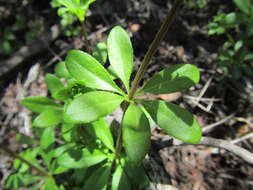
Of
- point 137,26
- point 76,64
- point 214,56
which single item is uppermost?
point 76,64

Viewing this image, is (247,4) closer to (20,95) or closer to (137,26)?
(137,26)

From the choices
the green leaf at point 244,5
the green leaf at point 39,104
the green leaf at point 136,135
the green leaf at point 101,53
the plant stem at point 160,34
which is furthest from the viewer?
the green leaf at point 244,5

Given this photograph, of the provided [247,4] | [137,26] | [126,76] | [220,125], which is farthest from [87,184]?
[247,4]

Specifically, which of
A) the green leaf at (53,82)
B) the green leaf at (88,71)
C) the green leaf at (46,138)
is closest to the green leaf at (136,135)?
the green leaf at (88,71)

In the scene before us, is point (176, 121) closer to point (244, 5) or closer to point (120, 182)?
point (120, 182)

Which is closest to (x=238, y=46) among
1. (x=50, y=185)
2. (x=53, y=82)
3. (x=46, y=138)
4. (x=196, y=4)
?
(x=196, y=4)

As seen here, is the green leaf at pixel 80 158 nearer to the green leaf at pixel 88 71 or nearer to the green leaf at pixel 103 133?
the green leaf at pixel 103 133
